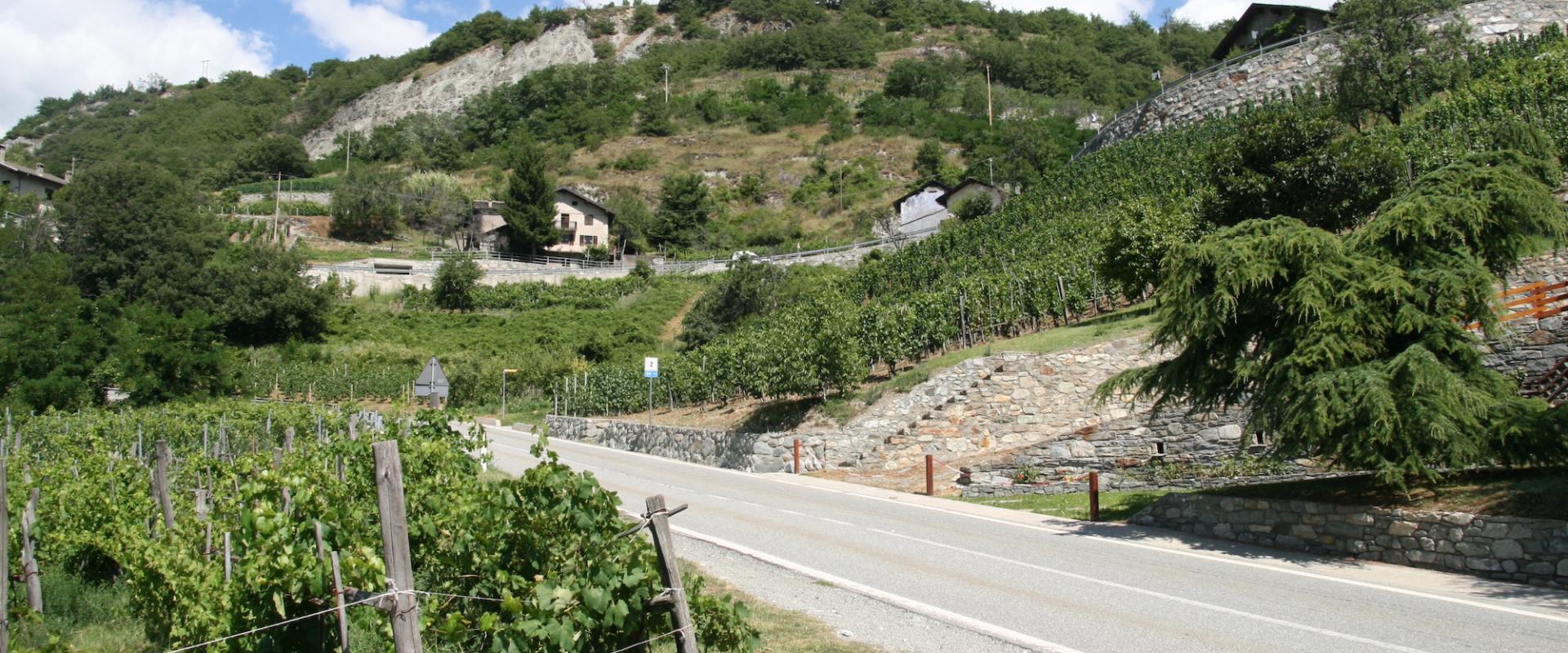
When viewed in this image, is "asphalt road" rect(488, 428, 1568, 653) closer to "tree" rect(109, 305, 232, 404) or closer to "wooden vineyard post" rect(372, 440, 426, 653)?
"wooden vineyard post" rect(372, 440, 426, 653)

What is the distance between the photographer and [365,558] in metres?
5.62

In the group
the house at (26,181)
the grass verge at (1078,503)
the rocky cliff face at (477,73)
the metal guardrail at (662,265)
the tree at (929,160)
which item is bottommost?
the grass verge at (1078,503)

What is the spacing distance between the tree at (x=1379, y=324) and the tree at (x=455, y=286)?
58259 millimetres

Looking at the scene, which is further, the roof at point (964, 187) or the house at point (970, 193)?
the roof at point (964, 187)

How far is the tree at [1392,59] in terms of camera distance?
123 ft

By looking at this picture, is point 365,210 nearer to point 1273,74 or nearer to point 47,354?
point 47,354

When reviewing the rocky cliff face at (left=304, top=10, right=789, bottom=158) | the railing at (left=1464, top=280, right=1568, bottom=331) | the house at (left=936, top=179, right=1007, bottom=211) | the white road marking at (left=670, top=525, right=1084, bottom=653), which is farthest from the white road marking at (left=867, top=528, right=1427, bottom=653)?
the rocky cliff face at (left=304, top=10, right=789, bottom=158)

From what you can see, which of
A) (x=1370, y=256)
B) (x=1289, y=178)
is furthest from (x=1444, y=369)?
(x=1289, y=178)

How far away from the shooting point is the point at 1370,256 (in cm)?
1295

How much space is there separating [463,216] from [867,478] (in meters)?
72.0

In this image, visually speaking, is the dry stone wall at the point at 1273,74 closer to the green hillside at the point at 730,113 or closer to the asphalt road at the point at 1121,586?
the green hillside at the point at 730,113

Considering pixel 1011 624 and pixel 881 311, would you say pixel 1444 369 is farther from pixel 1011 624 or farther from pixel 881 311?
pixel 881 311

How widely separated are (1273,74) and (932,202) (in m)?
26.7

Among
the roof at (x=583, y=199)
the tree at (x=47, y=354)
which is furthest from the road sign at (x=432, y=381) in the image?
the roof at (x=583, y=199)
